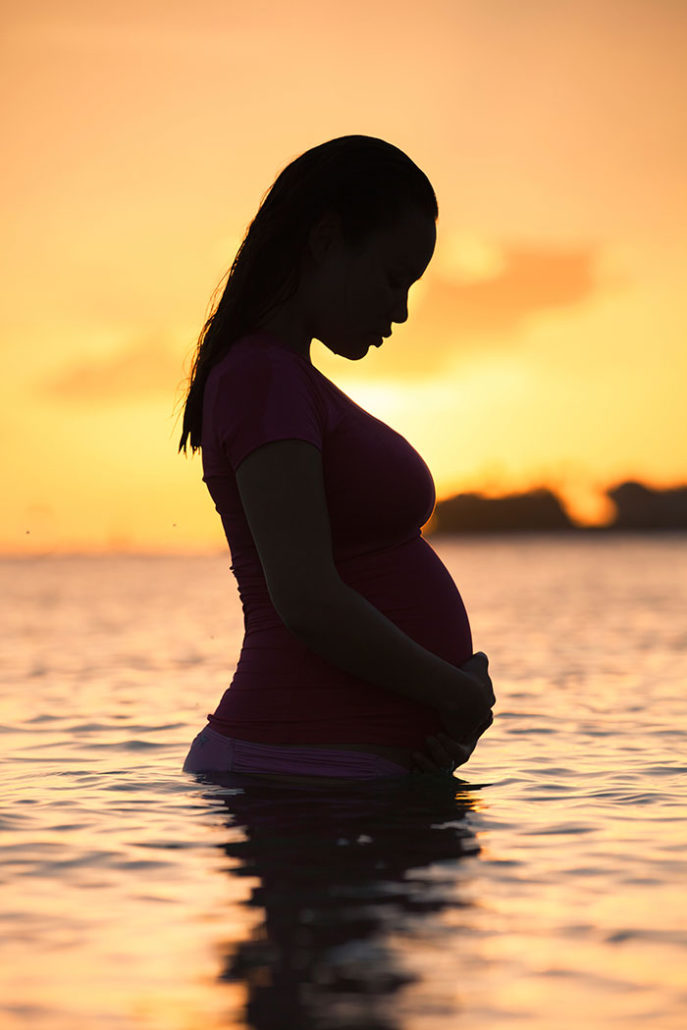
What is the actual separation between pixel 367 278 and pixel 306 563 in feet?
2.42

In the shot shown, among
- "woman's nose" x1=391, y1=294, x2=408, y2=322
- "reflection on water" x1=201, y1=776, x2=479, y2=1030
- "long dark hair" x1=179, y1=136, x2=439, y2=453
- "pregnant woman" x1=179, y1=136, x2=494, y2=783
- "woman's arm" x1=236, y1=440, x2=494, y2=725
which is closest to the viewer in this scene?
"reflection on water" x1=201, y1=776, x2=479, y2=1030

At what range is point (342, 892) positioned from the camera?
2539 millimetres

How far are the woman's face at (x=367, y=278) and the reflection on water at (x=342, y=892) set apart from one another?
1.13m

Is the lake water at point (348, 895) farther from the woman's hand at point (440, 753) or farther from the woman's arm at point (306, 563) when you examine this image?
the woman's arm at point (306, 563)

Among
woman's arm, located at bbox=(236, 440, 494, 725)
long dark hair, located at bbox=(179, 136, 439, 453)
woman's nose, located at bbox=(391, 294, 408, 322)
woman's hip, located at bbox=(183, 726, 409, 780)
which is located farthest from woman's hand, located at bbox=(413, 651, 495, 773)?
long dark hair, located at bbox=(179, 136, 439, 453)

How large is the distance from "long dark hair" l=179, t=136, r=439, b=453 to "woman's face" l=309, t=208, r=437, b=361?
3 cm

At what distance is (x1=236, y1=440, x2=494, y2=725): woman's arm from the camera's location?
2619mm

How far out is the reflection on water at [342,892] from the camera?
1.97 meters

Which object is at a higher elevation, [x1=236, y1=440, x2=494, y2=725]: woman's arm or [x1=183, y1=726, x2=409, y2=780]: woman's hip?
[x1=236, y1=440, x2=494, y2=725]: woman's arm

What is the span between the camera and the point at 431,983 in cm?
205

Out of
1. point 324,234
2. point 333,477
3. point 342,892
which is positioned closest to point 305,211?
point 324,234

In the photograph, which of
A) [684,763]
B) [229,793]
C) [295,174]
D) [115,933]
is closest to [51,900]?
[115,933]

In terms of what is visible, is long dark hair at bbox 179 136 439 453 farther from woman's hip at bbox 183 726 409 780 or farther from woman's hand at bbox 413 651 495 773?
woman's hand at bbox 413 651 495 773

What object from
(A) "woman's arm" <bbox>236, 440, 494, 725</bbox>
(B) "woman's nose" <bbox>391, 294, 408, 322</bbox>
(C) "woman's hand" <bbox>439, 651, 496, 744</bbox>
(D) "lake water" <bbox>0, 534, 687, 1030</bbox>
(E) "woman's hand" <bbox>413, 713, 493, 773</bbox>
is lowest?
(D) "lake water" <bbox>0, 534, 687, 1030</bbox>
